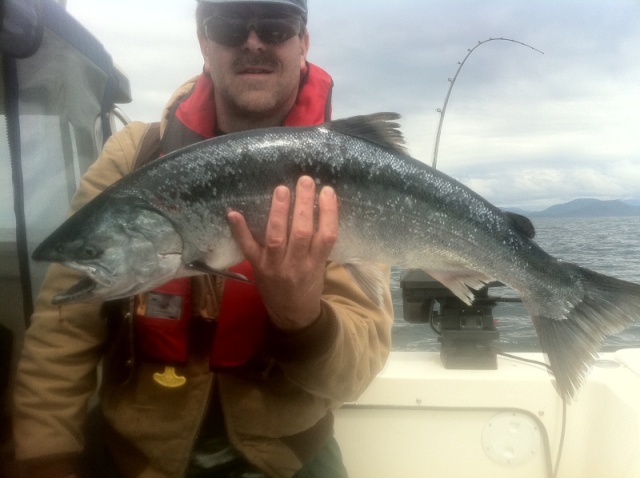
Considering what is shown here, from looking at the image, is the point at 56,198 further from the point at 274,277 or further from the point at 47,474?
the point at 274,277

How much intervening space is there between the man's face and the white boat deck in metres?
2.04

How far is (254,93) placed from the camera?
106 inches

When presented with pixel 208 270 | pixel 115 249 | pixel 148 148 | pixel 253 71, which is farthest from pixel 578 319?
pixel 148 148

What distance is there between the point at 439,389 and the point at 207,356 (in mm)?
1741

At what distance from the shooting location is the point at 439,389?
359 centimetres

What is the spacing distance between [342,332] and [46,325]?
4.60ft

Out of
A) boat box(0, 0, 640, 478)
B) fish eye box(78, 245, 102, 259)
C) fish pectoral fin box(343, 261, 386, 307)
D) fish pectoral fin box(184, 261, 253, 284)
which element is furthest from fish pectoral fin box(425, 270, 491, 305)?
fish eye box(78, 245, 102, 259)

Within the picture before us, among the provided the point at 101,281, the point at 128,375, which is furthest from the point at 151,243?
the point at 128,375

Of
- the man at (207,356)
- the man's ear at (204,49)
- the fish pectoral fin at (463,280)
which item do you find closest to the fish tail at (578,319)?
the fish pectoral fin at (463,280)

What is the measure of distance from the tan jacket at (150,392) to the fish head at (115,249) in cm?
54

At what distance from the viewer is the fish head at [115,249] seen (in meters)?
2.00

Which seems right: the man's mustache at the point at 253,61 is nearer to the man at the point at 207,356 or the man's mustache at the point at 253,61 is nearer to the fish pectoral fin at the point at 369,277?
the man at the point at 207,356

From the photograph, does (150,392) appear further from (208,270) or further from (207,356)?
(208,270)

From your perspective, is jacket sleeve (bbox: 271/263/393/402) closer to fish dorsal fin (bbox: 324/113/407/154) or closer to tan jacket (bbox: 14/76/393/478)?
tan jacket (bbox: 14/76/393/478)
